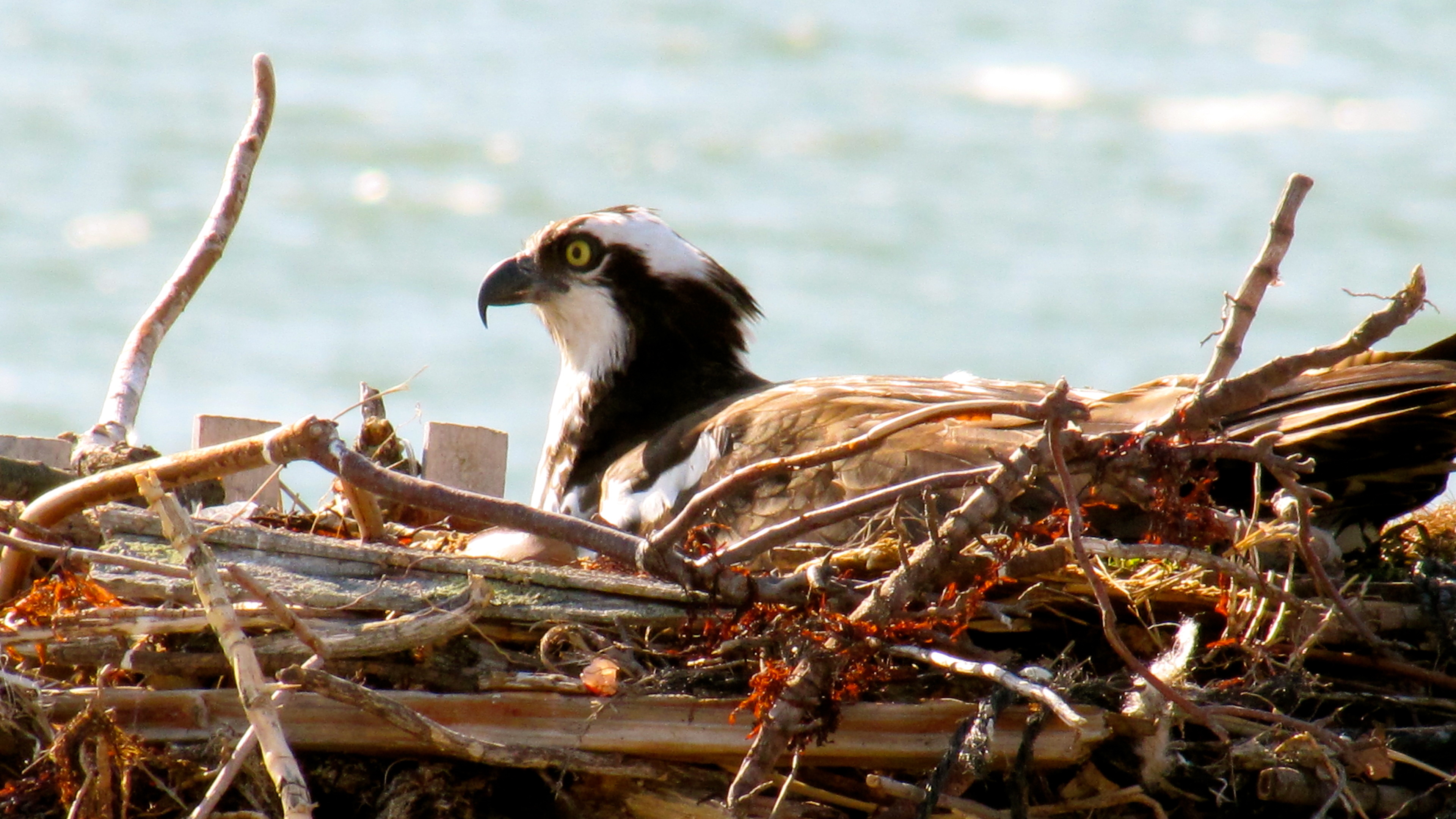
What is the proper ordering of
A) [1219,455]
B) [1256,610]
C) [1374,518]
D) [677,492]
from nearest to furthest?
[1219,455], [1256,610], [1374,518], [677,492]

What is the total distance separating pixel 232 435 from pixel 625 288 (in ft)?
3.94

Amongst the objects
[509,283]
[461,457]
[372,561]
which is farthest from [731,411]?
[372,561]

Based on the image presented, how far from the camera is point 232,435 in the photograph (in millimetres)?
4648

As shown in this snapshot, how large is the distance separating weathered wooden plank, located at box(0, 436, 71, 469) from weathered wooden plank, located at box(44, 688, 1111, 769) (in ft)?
5.50

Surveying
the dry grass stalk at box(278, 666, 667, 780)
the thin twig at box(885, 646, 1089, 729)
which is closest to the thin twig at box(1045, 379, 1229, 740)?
the thin twig at box(885, 646, 1089, 729)

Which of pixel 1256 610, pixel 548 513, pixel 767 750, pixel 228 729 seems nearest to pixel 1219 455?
pixel 1256 610

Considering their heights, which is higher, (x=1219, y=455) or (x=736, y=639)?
(x=1219, y=455)

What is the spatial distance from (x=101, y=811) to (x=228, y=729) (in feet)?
0.79

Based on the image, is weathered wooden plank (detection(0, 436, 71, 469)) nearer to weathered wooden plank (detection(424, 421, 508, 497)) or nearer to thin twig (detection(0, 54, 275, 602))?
thin twig (detection(0, 54, 275, 602))

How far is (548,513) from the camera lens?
8.96 feet

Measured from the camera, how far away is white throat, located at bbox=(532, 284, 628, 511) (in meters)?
5.04

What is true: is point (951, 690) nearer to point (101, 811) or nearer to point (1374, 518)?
point (1374, 518)

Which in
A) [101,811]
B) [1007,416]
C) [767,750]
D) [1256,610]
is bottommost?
[101,811]

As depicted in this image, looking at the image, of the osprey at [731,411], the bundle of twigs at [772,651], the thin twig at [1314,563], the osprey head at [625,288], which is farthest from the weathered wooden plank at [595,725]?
the osprey head at [625,288]
